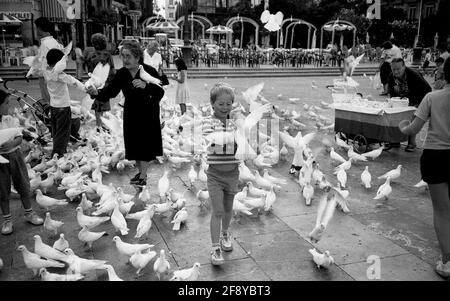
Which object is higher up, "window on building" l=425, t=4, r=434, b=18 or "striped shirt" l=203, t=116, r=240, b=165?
"window on building" l=425, t=4, r=434, b=18

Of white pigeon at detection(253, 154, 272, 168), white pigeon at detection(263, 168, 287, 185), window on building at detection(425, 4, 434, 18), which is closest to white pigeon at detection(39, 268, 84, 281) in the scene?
white pigeon at detection(263, 168, 287, 185)

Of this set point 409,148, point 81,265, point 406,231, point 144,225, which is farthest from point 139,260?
point 409,148

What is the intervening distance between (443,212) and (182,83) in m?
6.62

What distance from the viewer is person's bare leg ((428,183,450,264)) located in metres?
3.06

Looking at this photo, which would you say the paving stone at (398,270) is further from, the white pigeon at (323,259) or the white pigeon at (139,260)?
the white pigeon at (139,260)

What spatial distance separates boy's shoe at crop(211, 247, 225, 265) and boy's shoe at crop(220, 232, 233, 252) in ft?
0.81

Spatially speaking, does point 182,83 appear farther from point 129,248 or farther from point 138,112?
point 129,248

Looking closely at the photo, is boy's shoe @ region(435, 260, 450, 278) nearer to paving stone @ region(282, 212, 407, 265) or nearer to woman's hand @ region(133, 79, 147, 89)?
paving stone @ region(282, 212, 407, 265)

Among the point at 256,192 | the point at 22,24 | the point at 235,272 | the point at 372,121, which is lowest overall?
the point at 235,272

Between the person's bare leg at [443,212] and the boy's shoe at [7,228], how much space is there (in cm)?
384

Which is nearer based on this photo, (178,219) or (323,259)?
(323,259)

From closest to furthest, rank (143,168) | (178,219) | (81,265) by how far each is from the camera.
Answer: (81,265) < (178,219) < (143,168)

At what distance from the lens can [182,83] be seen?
8805 millimetres

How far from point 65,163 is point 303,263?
366 cm
